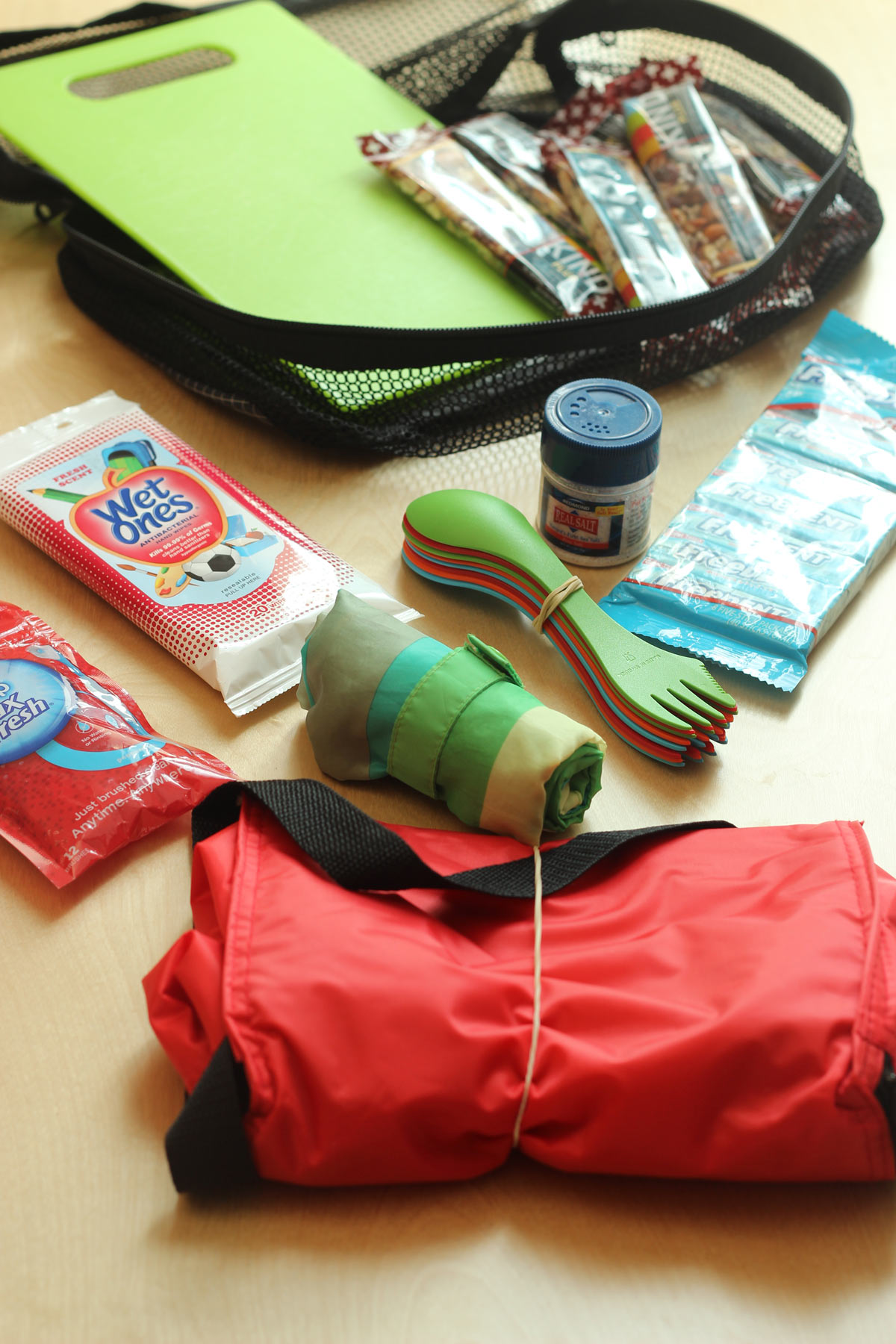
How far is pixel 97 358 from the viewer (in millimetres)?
795

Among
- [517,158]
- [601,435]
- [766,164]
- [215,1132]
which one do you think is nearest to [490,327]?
[601,435]

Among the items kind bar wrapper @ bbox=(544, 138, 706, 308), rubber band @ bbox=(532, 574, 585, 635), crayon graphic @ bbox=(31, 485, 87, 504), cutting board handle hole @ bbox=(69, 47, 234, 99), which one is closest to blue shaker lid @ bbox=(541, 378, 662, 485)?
rubber band @ bbox=(532, 574, 585, 635)

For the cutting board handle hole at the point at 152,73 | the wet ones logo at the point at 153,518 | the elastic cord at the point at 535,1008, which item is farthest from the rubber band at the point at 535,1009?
the cutting board handle hole at the point at 152,73

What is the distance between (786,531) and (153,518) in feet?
1.18

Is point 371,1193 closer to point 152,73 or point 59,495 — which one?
point 59,495

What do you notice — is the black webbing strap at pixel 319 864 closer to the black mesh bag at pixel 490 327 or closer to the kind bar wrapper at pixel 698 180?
the black mesh bag at pixel 490 327

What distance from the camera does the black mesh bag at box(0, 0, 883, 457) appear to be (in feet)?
2.19

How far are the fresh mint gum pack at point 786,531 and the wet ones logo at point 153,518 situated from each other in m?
0.23

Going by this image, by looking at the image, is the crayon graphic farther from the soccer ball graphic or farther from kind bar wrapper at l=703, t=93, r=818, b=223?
kind bar wrapper at l=703, t=93, r=818, b=223

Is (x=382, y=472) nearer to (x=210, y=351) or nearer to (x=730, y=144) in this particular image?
(x=210, y=351)

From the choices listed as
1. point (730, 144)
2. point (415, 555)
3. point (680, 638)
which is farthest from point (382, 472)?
point (730, 144)

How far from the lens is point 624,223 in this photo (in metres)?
0.78

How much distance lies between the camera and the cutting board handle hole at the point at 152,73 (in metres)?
0.93

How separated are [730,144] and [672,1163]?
0.77m
